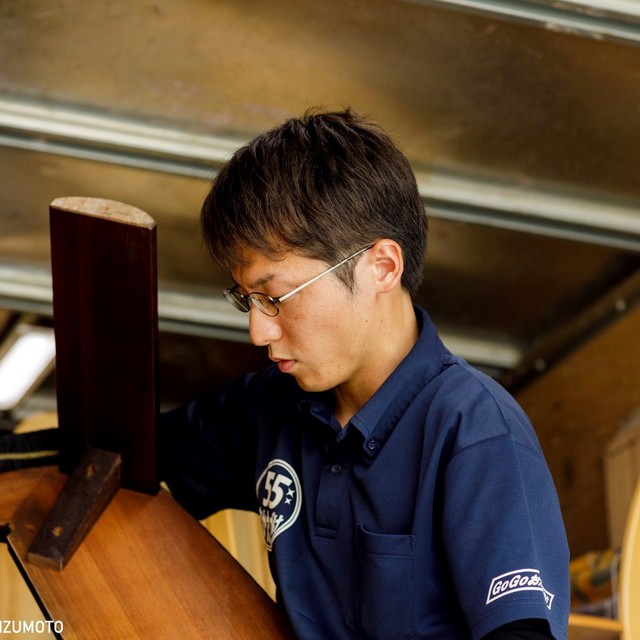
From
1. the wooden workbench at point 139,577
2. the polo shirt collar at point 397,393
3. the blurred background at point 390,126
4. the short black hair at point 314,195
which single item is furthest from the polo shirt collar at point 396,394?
the blurred background at point 390,126

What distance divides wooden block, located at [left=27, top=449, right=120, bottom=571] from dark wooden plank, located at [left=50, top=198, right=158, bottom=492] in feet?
0.08

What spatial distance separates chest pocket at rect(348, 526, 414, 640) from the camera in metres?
1.28

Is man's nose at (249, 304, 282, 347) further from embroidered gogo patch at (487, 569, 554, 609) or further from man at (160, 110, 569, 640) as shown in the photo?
embroidered gogo patch at (487, 569, 554, 609)

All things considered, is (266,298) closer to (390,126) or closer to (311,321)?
(311,321)

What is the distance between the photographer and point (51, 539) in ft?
4.54

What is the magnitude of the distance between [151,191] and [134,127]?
0.19 metres

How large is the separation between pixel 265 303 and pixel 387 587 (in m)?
0.37

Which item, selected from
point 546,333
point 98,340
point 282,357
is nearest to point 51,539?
point 98,340

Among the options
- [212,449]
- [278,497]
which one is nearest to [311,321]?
[278,497]

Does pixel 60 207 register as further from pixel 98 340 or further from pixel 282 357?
pixel 282 357

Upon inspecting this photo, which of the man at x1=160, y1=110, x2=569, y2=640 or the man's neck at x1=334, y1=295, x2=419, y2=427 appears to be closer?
the man at x1=160, y1=110, x2=569, y2=640

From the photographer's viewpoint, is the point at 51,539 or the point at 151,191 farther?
the point at 151,191

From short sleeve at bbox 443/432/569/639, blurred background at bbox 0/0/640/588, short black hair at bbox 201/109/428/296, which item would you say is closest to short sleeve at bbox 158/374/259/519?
short black hair at bbox 201/109/428/296

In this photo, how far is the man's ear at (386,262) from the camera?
4.57 ft
